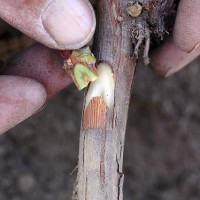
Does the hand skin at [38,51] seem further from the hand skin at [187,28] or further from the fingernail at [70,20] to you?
the hand skin at [187,28]

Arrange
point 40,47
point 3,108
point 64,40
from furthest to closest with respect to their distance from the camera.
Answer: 1. point 40,47
2. point 3,108
3. point 64,40

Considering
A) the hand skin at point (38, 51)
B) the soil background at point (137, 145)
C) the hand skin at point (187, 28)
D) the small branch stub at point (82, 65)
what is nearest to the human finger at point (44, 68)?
the hand skin at point (38, 51)

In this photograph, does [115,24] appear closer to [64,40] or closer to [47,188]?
[64,40]

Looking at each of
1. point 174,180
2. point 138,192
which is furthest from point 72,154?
point 174,180

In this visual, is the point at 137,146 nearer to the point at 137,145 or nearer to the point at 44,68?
the point at 137,145

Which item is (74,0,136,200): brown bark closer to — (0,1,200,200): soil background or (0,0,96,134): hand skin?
(0,0,96,134): hand skin
